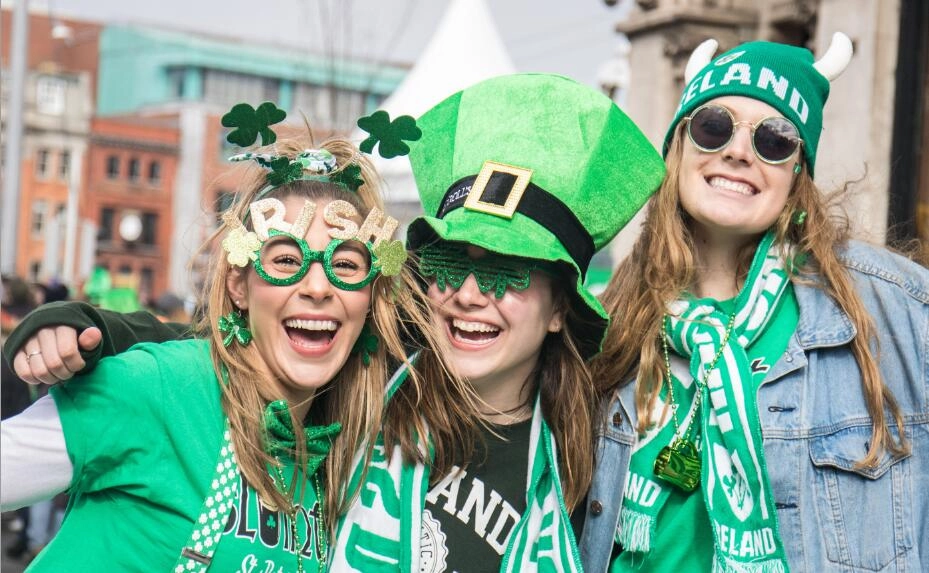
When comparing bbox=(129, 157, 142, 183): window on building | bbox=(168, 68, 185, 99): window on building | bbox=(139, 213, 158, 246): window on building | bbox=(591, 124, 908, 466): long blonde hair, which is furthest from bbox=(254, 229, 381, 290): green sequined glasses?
bbox=(168, 68, 185, 99): window on building

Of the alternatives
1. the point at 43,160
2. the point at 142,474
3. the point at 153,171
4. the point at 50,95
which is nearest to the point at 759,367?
the point at 142,474

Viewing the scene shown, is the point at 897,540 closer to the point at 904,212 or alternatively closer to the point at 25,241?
the point at 904,212

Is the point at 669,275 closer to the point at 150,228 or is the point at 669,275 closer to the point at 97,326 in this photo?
the point at 97,326

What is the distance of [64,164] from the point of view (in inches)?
2500

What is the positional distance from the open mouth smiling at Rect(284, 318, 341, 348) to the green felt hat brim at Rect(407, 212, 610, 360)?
0.40 meters

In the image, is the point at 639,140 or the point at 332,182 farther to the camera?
the point at 639,140

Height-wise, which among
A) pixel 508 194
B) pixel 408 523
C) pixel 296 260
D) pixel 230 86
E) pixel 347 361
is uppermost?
pixel 230 86

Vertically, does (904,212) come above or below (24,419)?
above

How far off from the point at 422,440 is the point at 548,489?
374 millimetres

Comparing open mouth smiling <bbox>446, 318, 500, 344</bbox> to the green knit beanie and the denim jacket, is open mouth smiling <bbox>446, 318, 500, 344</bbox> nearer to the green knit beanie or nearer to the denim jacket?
the denim jacket

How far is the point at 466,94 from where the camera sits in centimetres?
353

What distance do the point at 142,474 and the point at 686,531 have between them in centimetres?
150

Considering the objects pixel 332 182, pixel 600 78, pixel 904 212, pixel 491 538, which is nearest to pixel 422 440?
pixel 491 538

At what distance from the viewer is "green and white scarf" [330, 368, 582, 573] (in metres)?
3.17
